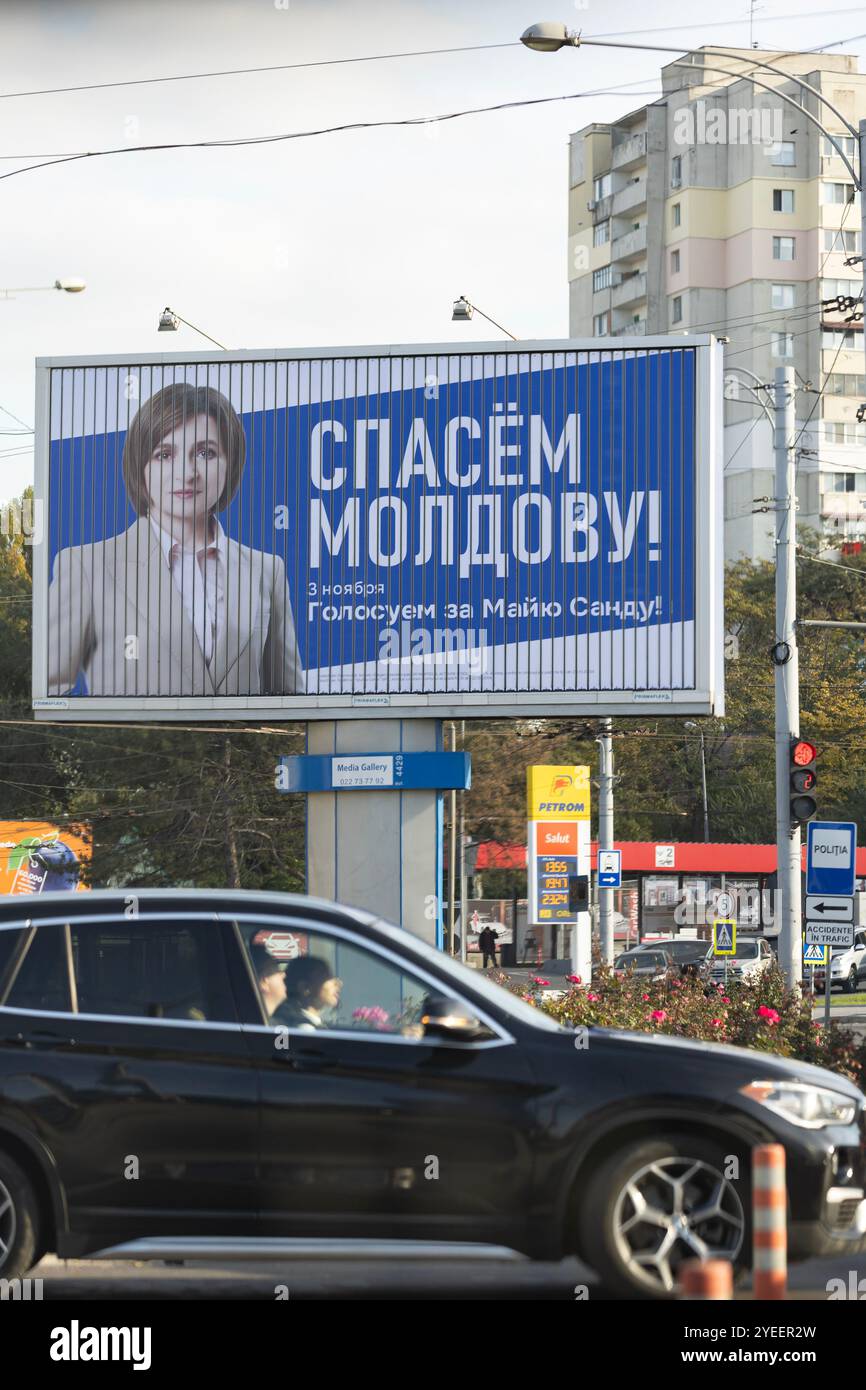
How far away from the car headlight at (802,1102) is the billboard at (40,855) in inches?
1484

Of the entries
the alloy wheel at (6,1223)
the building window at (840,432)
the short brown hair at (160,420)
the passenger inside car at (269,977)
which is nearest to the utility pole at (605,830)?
the short brown hair at (160,420)

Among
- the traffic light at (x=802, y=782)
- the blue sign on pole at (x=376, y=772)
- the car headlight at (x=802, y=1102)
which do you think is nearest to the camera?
the car headlight at (x=802, y=1102)

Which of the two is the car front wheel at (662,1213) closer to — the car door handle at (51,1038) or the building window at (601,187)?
the car door handle at (51,1038)

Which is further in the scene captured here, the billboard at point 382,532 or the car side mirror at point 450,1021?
the billboard at point 382,532

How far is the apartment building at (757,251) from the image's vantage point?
88.9 m

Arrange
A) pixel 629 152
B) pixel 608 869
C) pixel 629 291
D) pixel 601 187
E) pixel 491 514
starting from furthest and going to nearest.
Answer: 1. pixel 601 187
2. pixel 629 291
3. pixel 629 152
4. pixel 608 869
5. pixel 491 514

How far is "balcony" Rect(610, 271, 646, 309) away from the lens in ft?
314

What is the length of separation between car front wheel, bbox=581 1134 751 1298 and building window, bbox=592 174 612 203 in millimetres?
95210

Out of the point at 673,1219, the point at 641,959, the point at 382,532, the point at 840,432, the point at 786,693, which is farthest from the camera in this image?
the point at 840,432

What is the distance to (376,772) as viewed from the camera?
60.4 ft

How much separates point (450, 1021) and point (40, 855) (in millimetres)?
39291

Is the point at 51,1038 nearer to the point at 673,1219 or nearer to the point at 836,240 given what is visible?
the point at 673,1219

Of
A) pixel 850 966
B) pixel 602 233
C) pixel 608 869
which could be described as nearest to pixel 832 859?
pixel 608 869
